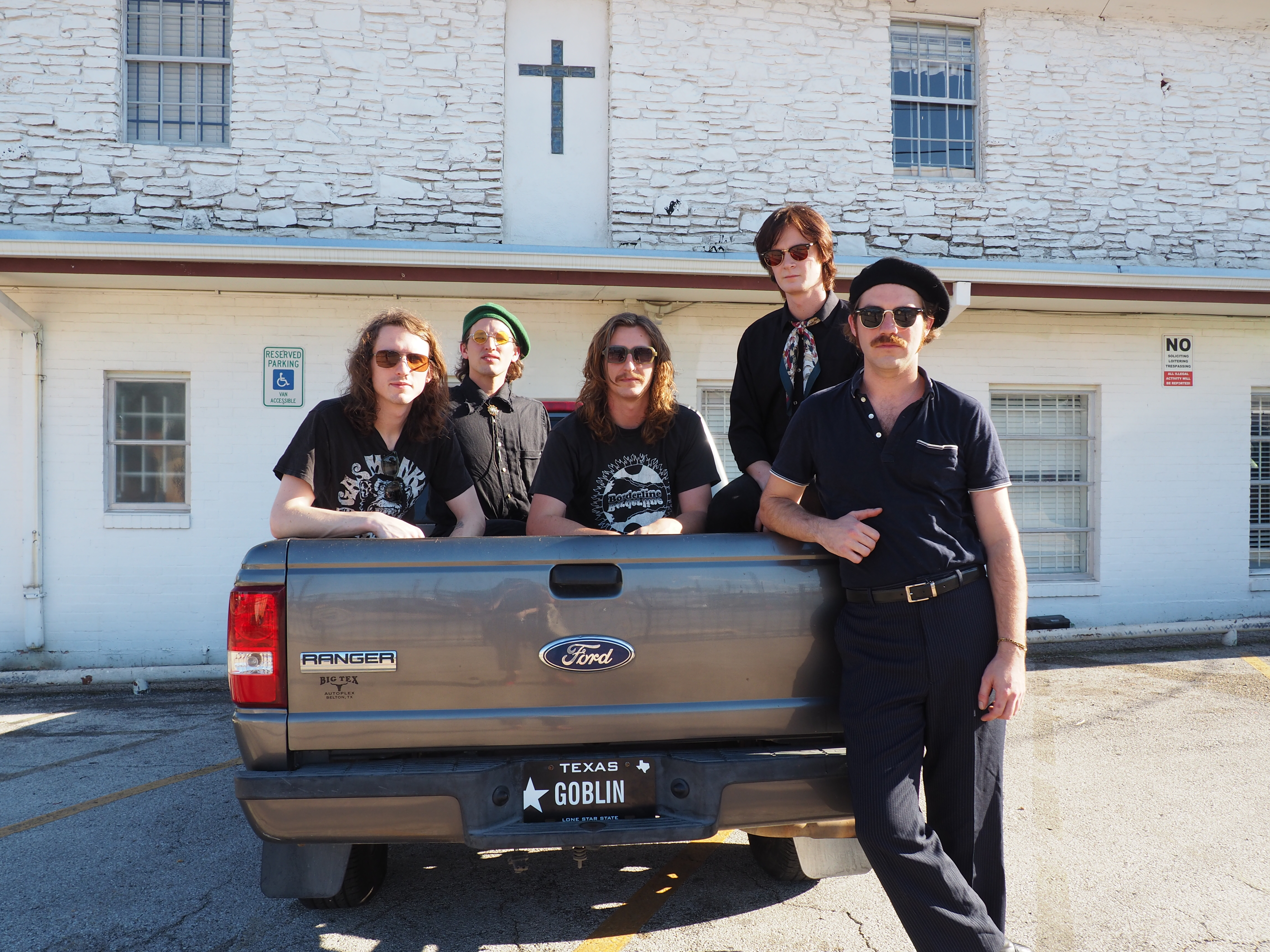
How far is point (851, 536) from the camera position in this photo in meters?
2.35

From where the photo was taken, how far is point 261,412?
7.62 meters

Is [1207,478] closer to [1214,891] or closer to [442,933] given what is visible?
[1214,891]

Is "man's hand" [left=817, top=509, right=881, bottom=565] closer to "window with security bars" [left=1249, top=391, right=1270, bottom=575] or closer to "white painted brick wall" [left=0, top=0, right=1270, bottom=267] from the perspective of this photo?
"white painted brick wall" [left=0, top=0, right=1270, bottom=267]

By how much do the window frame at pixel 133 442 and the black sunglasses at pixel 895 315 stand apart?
6.92 m

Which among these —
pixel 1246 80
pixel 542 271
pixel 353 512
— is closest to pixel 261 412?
pixel 542 271

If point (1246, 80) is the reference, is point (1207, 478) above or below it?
below

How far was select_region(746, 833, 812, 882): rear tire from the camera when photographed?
333 cm

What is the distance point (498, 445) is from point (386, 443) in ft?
3.03

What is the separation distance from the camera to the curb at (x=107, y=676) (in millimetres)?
7051

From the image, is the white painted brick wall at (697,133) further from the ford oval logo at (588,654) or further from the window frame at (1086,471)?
the ford oval logo at (588,654)

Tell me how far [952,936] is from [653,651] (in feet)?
3.46

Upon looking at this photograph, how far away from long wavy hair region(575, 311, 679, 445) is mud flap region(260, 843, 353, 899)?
1656mm

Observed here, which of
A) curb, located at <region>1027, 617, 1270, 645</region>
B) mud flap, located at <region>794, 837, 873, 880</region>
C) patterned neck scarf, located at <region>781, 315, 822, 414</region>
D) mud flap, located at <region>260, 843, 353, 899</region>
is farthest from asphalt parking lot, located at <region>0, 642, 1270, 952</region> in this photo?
curb, located at <region>1027, 617, 1270, 645</region>

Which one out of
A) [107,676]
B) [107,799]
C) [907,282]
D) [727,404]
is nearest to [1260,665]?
[727,404]
